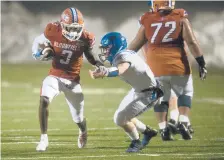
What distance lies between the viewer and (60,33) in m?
10.4

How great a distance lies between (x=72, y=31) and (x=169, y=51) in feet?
3.74

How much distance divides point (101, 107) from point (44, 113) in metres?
6.41

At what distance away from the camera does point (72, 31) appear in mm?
10188

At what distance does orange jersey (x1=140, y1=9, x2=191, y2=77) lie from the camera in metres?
10.4

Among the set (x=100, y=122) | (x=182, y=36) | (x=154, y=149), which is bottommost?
(x=100, y=122)

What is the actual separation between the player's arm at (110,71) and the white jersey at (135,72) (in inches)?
3.4

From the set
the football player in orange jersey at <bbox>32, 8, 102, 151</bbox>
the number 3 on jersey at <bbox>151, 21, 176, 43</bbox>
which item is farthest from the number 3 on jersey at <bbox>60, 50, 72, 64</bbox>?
the number 3 on jersey at <bbox>151, 21, 176, 43</bbox>

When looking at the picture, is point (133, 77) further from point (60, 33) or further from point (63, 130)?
point (63, 130)

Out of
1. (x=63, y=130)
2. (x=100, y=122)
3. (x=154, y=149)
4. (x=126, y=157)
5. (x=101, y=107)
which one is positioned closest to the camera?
(x=126, y=157)

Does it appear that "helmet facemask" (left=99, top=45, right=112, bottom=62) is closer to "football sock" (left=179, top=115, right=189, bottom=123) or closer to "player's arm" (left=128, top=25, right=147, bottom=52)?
"player's arm" (left=128, top=25, right=147, bottom=52)

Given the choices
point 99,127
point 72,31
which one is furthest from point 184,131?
point 99,127

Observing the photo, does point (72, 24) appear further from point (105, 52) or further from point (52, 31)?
point (105, 52)

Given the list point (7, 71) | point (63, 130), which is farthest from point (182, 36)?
point (7, 71)

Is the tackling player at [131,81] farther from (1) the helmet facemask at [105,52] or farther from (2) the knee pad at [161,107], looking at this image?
(2) the knee pad at [161,107]
